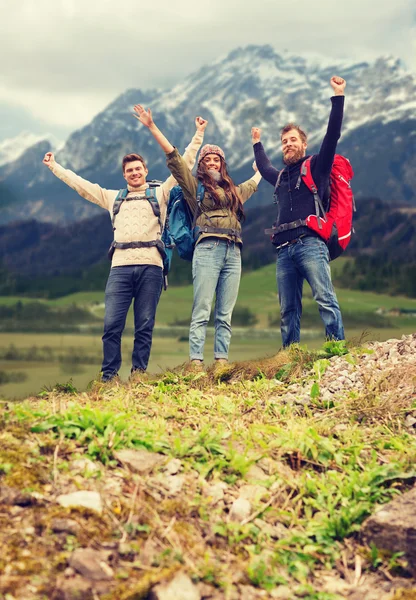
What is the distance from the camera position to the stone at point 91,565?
381 centimetres

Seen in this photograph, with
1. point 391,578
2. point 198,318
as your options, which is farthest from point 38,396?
point 391,578

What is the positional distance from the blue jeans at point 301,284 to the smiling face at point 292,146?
45.0 inches

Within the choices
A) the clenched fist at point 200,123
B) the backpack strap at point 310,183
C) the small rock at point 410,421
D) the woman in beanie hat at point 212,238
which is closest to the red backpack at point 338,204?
the backpack strap at point 310,183

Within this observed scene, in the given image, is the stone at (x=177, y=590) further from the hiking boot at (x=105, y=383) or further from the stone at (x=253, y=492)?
the hiking boot at (x=105, y=383)

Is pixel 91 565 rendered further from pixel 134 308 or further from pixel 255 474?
pixel 134 308

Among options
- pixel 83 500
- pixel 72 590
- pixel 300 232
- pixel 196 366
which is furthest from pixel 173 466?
pixel 300 232

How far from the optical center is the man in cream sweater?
889 cm

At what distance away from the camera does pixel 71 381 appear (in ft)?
29.5

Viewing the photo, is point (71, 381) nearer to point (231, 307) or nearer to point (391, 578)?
point (231, 307)

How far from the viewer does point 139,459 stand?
497 centimetres

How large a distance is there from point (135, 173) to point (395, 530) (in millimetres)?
6038

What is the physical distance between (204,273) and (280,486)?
14.3ft

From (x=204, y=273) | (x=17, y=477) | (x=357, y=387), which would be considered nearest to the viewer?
(x=17, y=477)

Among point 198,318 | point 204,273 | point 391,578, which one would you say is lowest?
point 391,578
